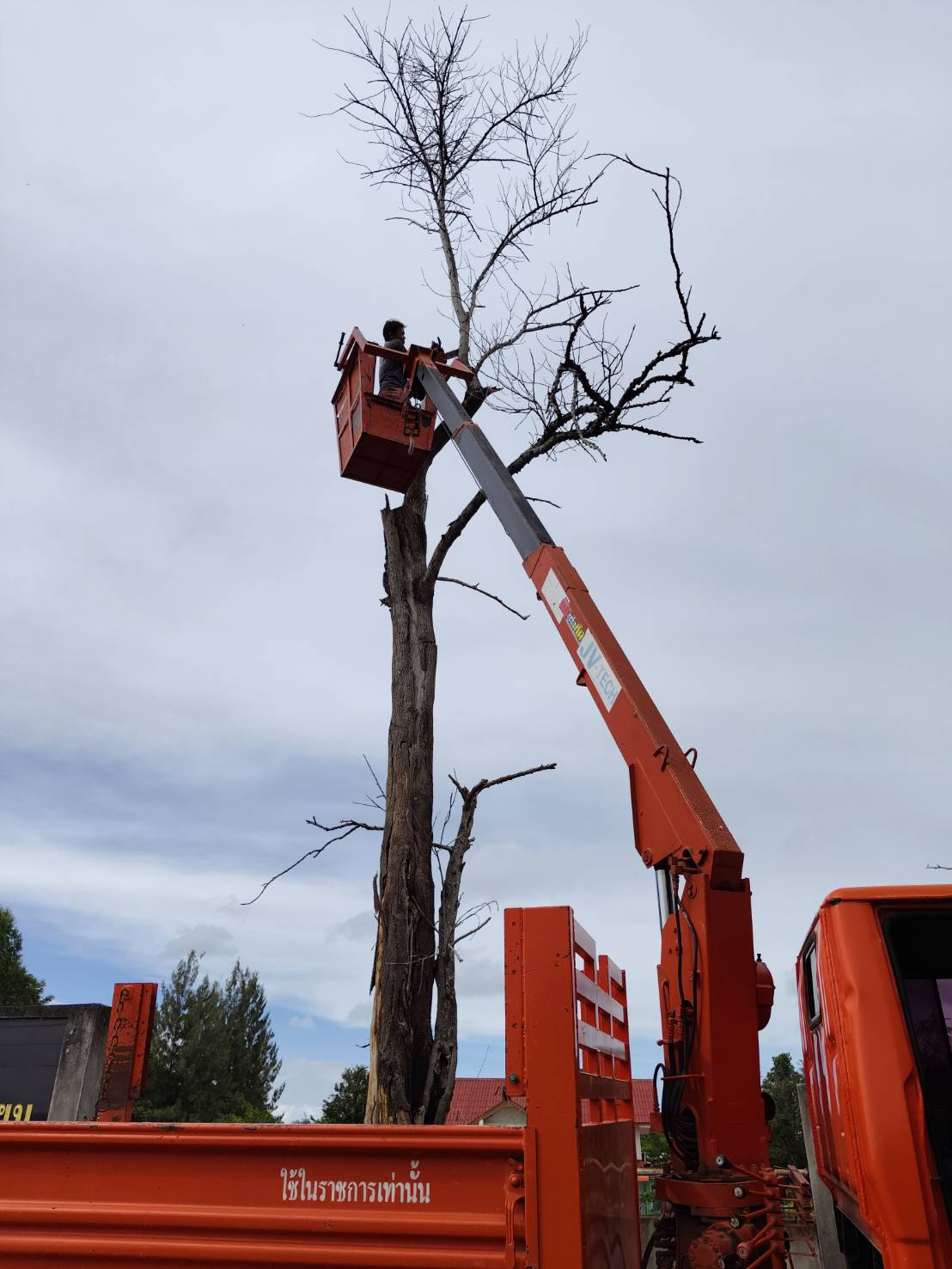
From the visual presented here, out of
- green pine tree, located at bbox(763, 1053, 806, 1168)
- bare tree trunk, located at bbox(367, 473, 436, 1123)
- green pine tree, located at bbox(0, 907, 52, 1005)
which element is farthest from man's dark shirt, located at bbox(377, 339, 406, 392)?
green pine tree, located at bbox(0, 907, 52, 1005)

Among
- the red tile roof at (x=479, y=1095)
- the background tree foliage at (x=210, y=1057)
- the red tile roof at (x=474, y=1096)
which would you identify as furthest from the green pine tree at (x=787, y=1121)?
the background tree foliage at (x=210, y=1057)

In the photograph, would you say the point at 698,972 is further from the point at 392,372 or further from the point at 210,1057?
the point at 210,1057

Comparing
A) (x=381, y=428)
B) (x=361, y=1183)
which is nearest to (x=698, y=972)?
(x=361, y=1183)

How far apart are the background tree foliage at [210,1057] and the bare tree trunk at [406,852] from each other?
26.2m

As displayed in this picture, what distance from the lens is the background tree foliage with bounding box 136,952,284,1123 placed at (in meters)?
33.1

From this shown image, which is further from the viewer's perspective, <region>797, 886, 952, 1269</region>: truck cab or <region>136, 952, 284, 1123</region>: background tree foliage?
<region>136, 952, 284, 1123</region>: background tree foliage

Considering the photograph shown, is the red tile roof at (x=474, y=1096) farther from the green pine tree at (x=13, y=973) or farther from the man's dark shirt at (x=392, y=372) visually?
the man's dark shirt at (x=392, y=372)

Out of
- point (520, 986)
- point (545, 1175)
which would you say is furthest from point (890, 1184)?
point (520, 986)

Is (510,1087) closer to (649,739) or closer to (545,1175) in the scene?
(545,1175)

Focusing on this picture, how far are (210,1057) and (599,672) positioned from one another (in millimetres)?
33185

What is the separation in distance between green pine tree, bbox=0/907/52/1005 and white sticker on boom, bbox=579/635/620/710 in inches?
1284

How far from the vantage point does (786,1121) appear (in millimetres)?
24500

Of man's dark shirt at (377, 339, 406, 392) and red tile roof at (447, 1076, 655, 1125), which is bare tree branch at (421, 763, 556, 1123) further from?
red tile roof at (447, 1076, 655, 1125)

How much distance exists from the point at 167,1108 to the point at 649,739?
3277cm
